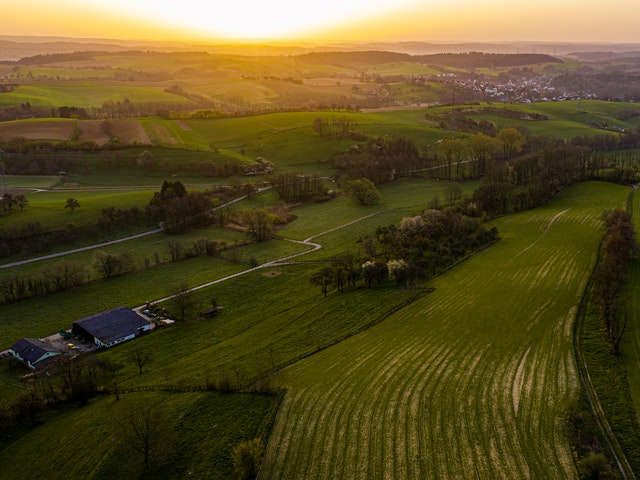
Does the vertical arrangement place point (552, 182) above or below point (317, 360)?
above

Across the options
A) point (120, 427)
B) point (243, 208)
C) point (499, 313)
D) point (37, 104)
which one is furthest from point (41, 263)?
point (37, 104)

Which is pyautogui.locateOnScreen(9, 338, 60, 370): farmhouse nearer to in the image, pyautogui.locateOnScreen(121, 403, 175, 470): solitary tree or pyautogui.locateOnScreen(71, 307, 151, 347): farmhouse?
pyautogui.locateOnScreen(71, 307, 151, 347): farmhouse

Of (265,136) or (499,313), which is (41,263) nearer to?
(499,313)

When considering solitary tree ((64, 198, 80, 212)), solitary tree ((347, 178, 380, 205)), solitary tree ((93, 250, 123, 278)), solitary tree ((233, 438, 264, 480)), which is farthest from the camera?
solitary tree ((347, 178, 380, 205))

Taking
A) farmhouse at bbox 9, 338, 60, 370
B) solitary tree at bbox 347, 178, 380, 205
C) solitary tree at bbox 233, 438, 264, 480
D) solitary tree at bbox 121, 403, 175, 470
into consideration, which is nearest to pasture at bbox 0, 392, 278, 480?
solitary tree at bbox 121, 403, 175, 470

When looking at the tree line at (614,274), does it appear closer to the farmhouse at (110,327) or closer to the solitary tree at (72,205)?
the farmhouse at (110,327)

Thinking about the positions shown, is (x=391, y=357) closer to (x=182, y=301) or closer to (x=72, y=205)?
(x=182, y=301)

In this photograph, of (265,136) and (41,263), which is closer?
(41,263)
